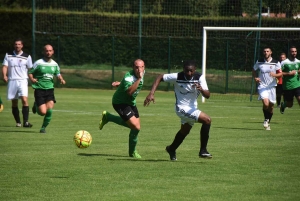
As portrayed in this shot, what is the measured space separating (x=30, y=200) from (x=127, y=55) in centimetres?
2677

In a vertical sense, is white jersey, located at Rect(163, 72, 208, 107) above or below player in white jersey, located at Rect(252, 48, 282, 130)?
above

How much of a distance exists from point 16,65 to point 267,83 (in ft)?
23.0

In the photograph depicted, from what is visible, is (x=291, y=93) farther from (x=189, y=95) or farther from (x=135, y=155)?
(x=189, y=95)

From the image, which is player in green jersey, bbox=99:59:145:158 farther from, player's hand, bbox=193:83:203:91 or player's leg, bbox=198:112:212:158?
player's leg, bbox=198:112:212:158

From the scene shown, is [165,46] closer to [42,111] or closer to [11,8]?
[11,8]

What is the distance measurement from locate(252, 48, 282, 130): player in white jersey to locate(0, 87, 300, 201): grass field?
516 millimetres

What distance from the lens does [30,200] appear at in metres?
8.61

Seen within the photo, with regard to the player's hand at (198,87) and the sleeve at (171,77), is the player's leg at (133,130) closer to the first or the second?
the sleeve at (171,77)

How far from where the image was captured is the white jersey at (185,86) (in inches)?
456

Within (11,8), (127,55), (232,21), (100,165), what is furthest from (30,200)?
(11,8)

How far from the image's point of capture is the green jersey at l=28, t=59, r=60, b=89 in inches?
644

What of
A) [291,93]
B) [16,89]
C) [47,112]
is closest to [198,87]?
[47,112]

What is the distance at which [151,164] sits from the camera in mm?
11500

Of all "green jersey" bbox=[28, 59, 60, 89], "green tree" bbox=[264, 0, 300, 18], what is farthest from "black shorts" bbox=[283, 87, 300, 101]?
"green tree" bbox=[264, 0, 300, 18]
